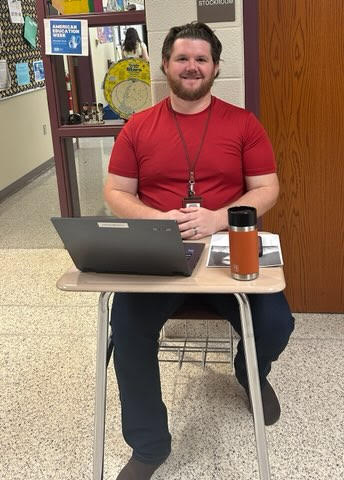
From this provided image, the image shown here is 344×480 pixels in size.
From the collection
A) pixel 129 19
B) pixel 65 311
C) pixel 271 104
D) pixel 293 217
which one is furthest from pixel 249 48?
pixel 65 311

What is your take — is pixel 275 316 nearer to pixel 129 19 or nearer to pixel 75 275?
pixel 75 275

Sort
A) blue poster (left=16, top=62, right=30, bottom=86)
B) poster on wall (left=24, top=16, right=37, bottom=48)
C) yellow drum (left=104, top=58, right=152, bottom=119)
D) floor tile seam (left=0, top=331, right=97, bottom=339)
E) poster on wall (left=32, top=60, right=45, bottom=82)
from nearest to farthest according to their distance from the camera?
floor tile seam (left=0, top=331, right=97, bottom=339) → yellow drum (left=104, top=58, right=152, bottom=119) → blue poster (left=16, top=62, right=30, bottom=86) → poster on wall (left=24, top=16, right=37, bottom=48) → poster on wall (left=32, top=60, right=45, bottom=82)

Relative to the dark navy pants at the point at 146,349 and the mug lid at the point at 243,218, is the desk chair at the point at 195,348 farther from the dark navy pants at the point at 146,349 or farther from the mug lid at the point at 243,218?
the mug lid at the point at 243,218

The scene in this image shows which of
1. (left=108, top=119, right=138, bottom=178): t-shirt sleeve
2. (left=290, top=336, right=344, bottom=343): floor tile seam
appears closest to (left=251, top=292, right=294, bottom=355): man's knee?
(left=108, top=119, right=138, bottom=178): t-shirt sleeve

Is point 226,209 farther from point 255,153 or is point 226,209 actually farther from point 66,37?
point 66,37

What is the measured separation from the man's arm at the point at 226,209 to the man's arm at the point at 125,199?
0.17 m

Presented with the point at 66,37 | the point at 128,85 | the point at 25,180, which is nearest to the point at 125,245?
the point at 128,85

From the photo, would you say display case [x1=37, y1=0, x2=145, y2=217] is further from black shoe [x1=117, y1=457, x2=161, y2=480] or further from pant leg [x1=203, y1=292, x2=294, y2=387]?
black shoe [x1=117, y1=457, x2=161, y2=480]

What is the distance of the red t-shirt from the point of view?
1.85m

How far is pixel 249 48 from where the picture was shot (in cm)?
223

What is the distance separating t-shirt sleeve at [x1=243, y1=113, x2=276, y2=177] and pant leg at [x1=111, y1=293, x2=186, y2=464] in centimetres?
60

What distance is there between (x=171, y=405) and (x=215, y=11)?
1.50m

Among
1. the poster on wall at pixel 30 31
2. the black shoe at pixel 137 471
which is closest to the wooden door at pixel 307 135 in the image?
A: the black shoe at pixel 137 471

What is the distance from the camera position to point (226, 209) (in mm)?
1760
